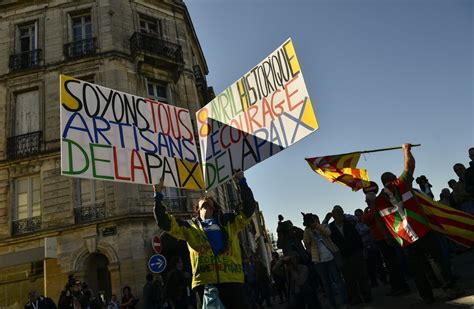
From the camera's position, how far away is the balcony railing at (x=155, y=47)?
55.5 feet

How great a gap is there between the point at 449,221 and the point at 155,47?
15091 mm

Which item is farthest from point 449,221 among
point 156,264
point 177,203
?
point 177,203

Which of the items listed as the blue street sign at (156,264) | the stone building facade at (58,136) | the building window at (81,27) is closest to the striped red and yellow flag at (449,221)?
the blue street sign at (156,264)

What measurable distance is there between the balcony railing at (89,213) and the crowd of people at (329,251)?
4.91 meters

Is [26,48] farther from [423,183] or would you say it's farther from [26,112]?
[423,183]

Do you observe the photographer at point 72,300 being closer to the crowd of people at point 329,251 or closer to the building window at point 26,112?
the crowd of people at point 329,251

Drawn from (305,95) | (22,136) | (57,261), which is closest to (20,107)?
(22,136)

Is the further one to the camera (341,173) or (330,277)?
(341,173)

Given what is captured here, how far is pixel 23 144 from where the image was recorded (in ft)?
50.8

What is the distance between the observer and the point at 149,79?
682 inches

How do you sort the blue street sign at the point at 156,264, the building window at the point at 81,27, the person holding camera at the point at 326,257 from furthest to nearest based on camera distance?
1. the building window at the point at 81,27
2. the blue street sign at the point at 156,264
3. the person holding camera at the point at 326,257

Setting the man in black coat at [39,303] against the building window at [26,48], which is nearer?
the man in black coat at [39,303]

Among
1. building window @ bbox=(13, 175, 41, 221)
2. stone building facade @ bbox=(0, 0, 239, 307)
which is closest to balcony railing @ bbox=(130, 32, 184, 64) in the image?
stone building facade @ bbox=(0, 0, 239, 307)

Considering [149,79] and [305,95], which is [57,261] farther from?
[305,95]
